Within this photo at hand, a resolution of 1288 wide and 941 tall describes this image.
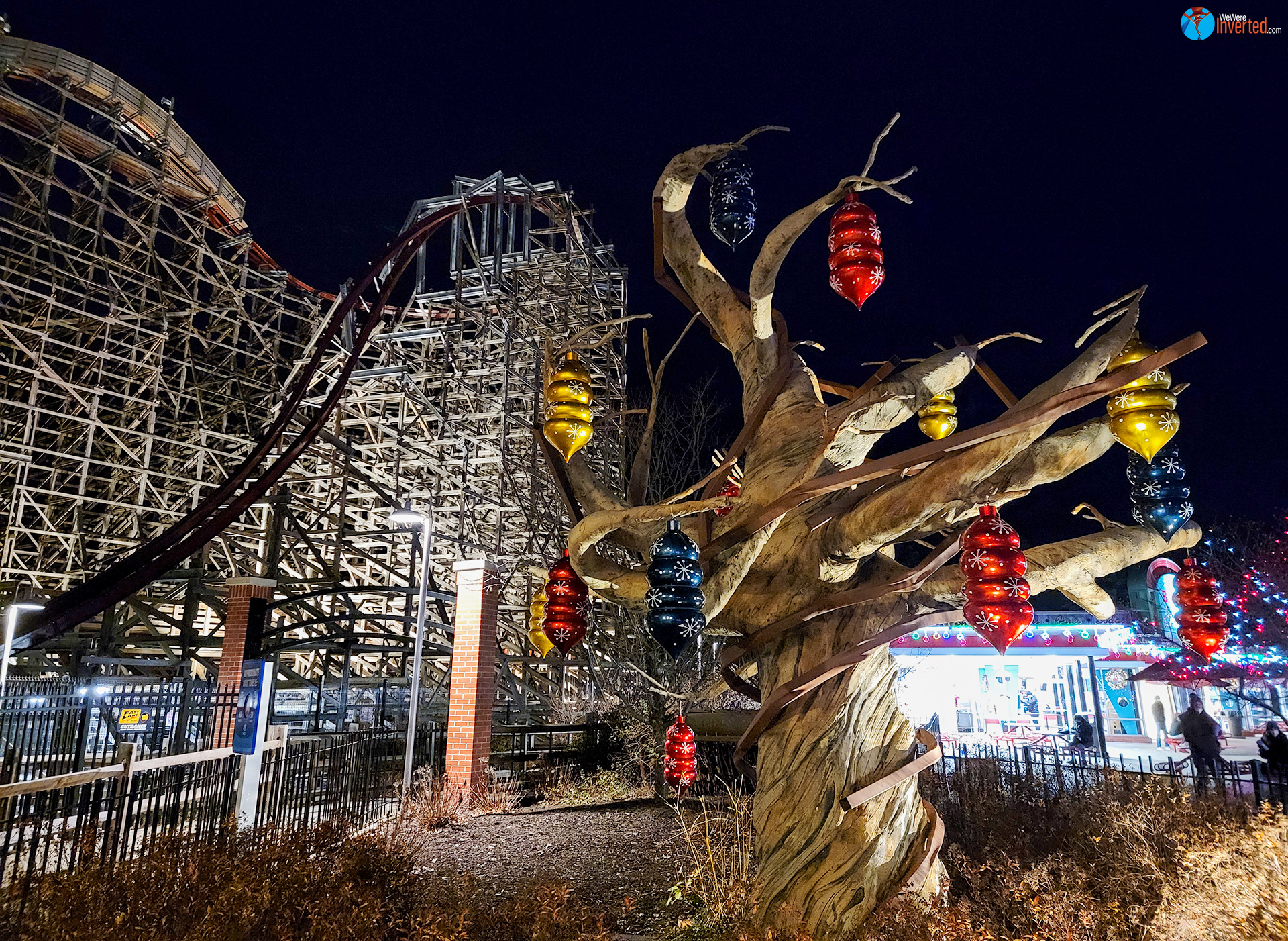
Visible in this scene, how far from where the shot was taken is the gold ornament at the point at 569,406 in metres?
4.55

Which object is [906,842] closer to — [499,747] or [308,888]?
[308,888]

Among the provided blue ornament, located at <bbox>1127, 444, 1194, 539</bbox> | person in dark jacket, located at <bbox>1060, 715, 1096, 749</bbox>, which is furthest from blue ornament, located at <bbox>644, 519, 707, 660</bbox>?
person in dark jacket, located at <bbox>1060, 715, 1096, 749</bbox>

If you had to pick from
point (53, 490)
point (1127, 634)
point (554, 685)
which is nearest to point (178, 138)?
point (53, 490)

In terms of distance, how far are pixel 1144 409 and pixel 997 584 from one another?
96 cm

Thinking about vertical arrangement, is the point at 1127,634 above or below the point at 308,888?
above

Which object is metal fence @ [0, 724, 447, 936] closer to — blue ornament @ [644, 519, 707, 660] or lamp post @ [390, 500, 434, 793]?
lamp post @ [390, 500, 434, 793]

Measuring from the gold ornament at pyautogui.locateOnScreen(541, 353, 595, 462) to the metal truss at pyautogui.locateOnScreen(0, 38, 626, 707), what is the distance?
11.2m

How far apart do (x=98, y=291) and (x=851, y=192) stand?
21.9 metres

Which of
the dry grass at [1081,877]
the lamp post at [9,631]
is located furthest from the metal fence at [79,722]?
the dry grass at [1081,877]

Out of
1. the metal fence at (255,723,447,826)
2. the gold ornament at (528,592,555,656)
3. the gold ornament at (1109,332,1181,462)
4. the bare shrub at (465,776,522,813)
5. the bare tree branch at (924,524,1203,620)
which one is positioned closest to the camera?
the gold ornament at (1109,332,1181,462)

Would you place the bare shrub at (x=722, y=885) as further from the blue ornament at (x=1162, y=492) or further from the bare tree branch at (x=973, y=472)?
the blue ornament at (x=1162, y=492)

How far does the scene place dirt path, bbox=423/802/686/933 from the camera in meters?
6.13

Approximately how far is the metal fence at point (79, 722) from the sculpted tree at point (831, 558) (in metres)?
5.66

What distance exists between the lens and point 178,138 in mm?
21922
